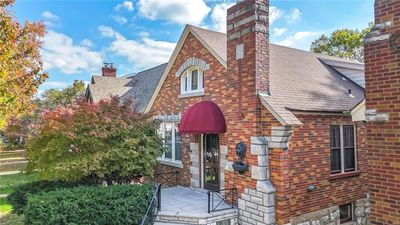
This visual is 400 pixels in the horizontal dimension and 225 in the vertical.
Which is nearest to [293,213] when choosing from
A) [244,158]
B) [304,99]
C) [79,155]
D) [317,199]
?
[317,199]

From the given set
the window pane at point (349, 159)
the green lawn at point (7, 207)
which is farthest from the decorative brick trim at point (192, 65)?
the green lawn at point (7, 207)

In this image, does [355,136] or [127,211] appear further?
[355,136]

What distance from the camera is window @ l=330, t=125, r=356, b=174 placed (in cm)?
1002

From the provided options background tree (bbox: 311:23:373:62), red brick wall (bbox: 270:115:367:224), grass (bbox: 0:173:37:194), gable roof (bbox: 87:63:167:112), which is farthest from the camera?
background tree (bbox: 311:23:373:62)

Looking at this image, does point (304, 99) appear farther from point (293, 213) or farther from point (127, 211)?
point (127, 211)

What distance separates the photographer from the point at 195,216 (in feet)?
28.5

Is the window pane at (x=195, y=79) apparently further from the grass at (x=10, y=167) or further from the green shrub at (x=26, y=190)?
the grass at (x=10, y=167)

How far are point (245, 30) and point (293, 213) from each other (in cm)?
588

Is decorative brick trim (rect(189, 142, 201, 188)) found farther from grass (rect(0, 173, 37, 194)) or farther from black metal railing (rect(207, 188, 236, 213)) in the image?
grass (rect(0, 173, 37, 194))

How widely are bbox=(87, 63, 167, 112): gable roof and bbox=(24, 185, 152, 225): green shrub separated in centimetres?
1383

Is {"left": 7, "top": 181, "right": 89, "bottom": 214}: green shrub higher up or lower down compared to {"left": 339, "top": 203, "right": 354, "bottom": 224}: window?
higher up

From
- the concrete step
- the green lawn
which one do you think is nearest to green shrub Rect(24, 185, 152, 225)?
the concrete step

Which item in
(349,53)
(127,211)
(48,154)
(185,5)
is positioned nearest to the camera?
(127,211)

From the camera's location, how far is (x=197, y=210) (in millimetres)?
9258
